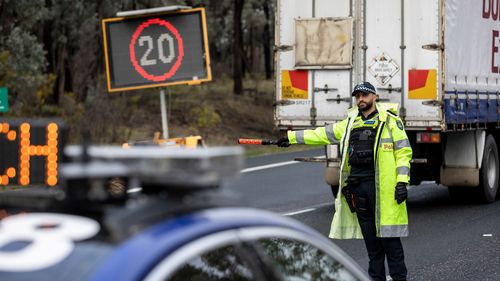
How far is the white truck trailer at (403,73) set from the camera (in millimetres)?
14703

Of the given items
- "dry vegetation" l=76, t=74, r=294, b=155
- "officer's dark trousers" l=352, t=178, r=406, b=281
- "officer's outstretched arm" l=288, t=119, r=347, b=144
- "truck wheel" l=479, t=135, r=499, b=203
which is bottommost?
"dry vegetation" l=76, t=74, r=294, b=155

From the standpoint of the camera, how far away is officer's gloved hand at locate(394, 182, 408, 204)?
8.81m

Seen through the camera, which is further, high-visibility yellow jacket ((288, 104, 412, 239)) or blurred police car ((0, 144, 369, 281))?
high-visibility yellow jacket ((288, 104, 412, 239))

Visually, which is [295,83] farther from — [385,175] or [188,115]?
[188,115]

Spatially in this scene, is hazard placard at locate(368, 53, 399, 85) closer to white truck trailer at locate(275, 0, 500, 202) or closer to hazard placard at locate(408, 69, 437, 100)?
white truck trailer at locate(275, 0, 500, 202)

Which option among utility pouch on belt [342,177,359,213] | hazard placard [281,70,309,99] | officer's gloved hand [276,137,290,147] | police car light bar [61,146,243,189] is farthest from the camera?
hazard placard [281,70,309,99]

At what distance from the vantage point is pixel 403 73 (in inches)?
582

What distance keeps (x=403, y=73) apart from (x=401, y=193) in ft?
20.3

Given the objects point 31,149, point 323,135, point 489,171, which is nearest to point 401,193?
point 323,135

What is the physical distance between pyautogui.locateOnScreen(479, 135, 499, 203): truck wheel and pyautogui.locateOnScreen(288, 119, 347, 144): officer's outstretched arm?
661cm

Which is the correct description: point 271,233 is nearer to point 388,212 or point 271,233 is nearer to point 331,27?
point 388,212

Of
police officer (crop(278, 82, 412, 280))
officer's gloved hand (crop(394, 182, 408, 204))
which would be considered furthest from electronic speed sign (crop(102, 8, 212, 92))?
officer's gloved hand (crop(394, 182, 408, 204))

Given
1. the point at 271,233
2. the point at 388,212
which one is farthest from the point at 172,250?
the point at 388,212

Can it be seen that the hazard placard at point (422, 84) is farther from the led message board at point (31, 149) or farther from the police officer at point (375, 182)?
the led message board at point (31, 149)
